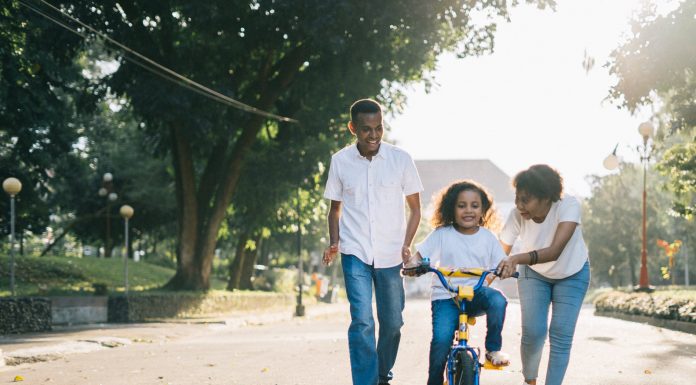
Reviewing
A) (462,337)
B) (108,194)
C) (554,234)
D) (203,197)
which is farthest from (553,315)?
(108,194)

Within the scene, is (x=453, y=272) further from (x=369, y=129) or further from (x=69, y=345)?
(x=69, y=345)

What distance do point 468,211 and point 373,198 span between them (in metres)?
0.74

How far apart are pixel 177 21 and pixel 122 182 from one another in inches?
921

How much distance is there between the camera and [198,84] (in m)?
23.4

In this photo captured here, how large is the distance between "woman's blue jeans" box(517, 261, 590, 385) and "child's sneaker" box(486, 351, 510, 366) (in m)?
0.76

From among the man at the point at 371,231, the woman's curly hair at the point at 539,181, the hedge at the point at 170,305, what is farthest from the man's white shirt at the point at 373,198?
the hedge at the point at 170,305

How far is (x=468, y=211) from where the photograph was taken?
6.37m

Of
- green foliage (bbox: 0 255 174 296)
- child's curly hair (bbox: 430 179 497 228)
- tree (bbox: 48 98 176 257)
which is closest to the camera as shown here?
child's curly hair (bbox: 430 179 497 228)

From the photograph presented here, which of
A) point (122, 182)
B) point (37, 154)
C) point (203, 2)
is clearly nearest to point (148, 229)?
point (122, 182)

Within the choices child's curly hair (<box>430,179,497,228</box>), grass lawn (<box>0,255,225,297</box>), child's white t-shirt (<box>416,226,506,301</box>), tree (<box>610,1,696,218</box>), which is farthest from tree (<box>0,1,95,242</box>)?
child's white t-shirt (<box>416,226,506,301</box>)

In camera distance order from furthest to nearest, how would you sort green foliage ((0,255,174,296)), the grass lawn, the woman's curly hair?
1. green foliage ((0,255,174,296))
2. the grass lawn
3. the woman's curly hair

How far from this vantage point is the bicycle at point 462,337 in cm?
573

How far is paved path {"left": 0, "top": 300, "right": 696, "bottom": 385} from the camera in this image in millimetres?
9766

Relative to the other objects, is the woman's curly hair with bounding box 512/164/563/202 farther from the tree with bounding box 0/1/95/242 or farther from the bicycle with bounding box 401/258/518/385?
the tree with bounding box 0/1/95/242
